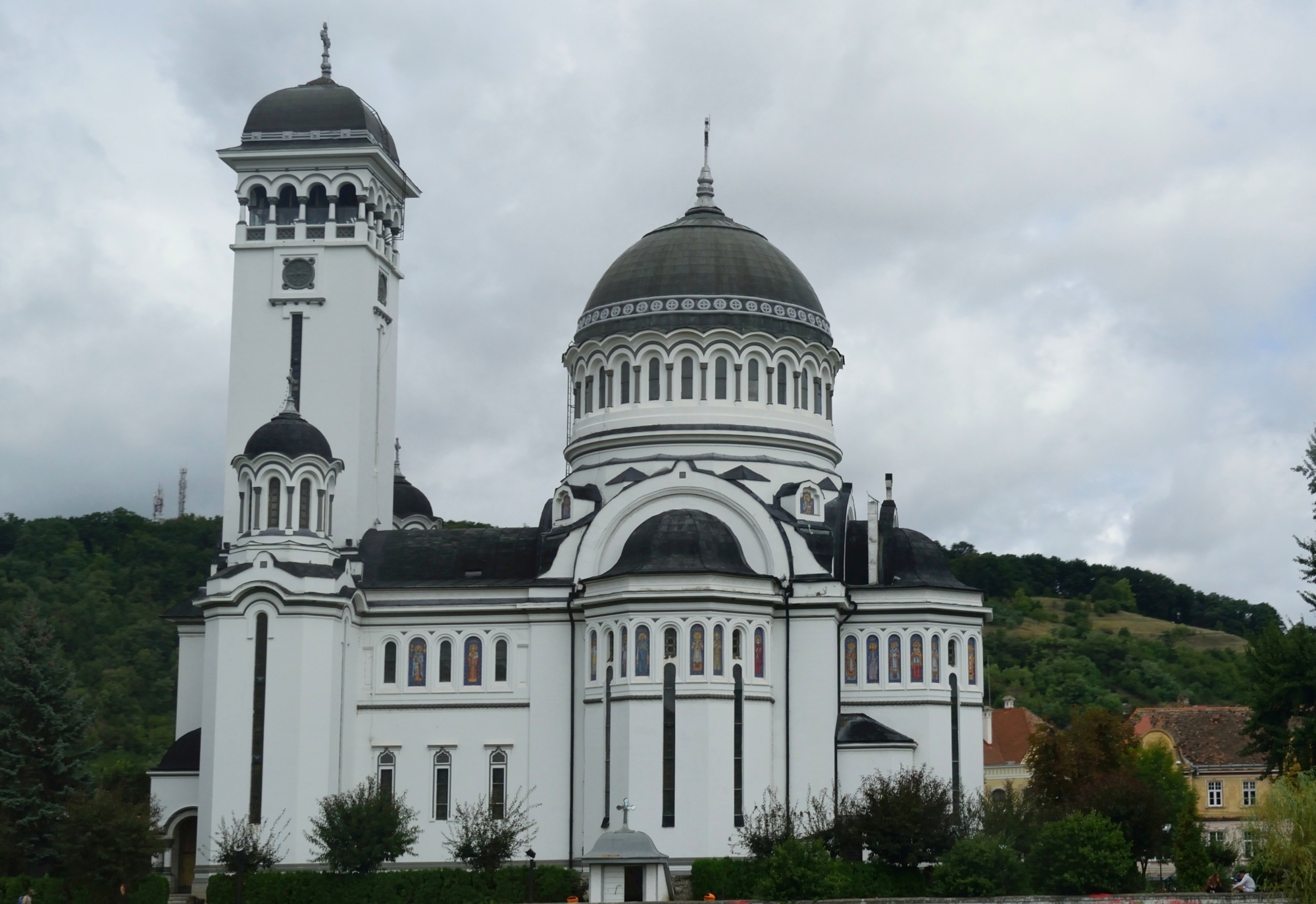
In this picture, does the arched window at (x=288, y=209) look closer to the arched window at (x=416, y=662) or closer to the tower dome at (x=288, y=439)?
the tower dome at (x=288, y=439)

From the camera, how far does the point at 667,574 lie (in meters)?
48.8

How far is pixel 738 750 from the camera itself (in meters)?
48.6

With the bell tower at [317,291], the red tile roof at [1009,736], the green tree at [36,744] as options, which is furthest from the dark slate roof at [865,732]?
the red tile roof at [1009,736]

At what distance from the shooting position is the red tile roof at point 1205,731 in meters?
71.1

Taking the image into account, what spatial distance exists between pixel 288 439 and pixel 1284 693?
82.3ft

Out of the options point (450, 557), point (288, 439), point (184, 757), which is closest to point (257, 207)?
point (288, 439)

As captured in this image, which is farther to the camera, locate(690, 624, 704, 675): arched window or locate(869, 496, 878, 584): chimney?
locate(869, 496, 878, 584): chimney

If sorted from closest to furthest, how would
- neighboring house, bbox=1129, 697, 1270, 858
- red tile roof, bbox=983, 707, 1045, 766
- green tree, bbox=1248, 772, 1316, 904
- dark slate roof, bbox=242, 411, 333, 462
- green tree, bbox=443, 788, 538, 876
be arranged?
green tree, bbox=1248, 772, 1316, 904, green tree, bbox=443, 788, 538, 876, dark slate roof, bbox=242, 411, 333, 462, neighboring house, bbox=1129, 697, 1270, 858, red tile roof, bbox=983, 707, 1045, 766

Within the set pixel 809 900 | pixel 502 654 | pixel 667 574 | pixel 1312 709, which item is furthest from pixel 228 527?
pixel 1312 709

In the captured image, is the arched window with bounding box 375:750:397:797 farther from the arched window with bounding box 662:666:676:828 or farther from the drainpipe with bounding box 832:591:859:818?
the drainpipe with bounding box 832:591:859:818

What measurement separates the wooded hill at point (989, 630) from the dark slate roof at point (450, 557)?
905 centimetres

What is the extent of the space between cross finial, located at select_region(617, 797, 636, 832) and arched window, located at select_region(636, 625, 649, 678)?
3084mm

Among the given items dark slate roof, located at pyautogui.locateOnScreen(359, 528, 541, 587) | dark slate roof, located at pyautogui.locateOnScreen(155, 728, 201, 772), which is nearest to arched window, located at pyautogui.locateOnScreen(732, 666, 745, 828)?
dark slate roof, located at pyautogui.locateOnScreen(359, 528, 541, 587)

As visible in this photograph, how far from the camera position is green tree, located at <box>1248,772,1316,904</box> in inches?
1531
